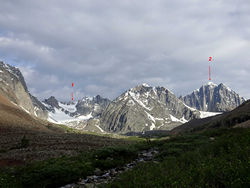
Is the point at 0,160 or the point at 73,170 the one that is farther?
the point at 0,160

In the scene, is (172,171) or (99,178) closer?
(172,171)

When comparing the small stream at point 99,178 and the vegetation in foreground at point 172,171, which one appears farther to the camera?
the small stream at point 99,178

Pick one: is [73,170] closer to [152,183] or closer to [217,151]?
[152,183]

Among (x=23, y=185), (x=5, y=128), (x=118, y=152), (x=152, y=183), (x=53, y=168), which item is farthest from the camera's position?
(x=5, y=128)

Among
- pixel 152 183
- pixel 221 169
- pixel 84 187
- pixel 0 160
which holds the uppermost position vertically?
pixel 221 169

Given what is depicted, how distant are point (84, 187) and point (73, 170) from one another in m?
4.12

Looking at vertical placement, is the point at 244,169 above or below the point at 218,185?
above

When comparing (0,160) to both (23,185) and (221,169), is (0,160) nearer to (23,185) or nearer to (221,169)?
(23,185)

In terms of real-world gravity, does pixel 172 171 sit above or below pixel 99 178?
above

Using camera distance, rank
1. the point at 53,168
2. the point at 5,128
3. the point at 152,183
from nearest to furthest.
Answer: the point at 152,183 → the point at 53,168 → the point at 5,128

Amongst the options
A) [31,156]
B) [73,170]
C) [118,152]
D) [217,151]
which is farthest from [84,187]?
[31,156]

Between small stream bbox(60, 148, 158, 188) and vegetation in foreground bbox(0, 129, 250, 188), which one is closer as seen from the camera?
vegetation in foreground bbox(0, 129, 250, 188)

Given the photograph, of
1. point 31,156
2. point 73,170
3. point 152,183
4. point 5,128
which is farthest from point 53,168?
point 5,128

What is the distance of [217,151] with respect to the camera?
1483cm
